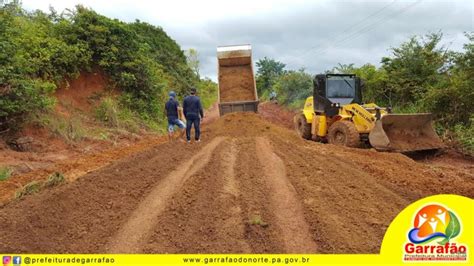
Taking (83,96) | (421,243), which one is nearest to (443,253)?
(421,243)

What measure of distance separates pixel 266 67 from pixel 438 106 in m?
39.5

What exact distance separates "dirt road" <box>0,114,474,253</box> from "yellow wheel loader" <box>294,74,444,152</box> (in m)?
1.27

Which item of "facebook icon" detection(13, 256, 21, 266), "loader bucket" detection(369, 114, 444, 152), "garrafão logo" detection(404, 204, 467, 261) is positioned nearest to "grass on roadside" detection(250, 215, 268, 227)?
"garrafão logo" detection(404, 204, 467, 261)

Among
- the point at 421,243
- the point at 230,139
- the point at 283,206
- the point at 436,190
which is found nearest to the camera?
the point at 421,243

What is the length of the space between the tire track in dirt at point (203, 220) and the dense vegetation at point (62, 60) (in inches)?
242

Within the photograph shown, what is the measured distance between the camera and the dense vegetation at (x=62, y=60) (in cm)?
971

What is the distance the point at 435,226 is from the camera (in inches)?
130

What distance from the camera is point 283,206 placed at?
504cm

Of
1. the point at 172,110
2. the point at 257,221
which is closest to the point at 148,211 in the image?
the point at 257,221

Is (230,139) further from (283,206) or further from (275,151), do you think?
(283,206)

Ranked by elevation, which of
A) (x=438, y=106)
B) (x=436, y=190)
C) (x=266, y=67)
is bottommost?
(x=436, y=190)

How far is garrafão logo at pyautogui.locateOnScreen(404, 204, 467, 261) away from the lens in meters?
3.29

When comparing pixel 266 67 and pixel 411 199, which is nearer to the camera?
pixel 411 199

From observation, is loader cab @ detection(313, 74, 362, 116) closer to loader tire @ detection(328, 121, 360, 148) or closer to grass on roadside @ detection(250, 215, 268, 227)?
loader tire @ detection(328, 121, 360, 148)
